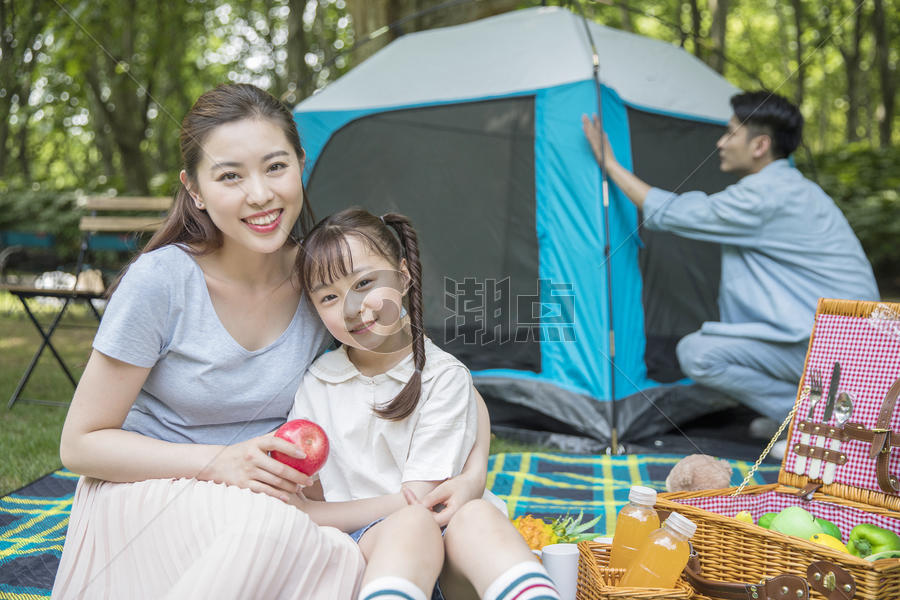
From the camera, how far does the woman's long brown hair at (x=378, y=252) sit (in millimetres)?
1646

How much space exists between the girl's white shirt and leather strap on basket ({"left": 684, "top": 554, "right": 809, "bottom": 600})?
567 mm

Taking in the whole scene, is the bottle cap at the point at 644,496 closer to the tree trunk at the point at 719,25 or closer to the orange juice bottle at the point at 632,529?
the orange juice bottle at the point at 632,529

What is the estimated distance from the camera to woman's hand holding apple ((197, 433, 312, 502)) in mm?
1422

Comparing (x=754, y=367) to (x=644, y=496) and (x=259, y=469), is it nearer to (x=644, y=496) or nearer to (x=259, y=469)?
(x=644, y=496)

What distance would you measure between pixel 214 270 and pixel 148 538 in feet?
1.87

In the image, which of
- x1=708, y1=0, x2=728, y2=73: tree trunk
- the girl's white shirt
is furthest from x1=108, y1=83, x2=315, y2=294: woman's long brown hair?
x1=708, y1=0, x2=728, y2=73: tree trunk

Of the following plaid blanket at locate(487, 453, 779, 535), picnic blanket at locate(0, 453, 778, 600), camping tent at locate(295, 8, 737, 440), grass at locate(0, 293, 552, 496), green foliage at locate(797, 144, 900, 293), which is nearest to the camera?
picnic blanket at locate(0, 453, 778, 600)

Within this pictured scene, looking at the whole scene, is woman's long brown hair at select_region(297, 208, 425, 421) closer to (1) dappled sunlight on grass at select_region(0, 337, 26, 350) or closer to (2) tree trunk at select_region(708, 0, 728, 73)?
(1) dappled sunlight on grass at select_region(0, 337, 26, 350)

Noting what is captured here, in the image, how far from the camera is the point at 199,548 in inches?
52.7

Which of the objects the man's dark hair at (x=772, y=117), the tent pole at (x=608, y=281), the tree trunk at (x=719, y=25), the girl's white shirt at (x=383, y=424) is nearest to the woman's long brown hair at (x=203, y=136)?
the girl's white shirt at (x=383, y=424)

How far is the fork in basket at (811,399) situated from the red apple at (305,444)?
53.2 inches

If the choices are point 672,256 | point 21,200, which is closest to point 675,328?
point 672,256

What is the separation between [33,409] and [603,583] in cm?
327

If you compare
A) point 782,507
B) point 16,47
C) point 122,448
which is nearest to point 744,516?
point 782,507
